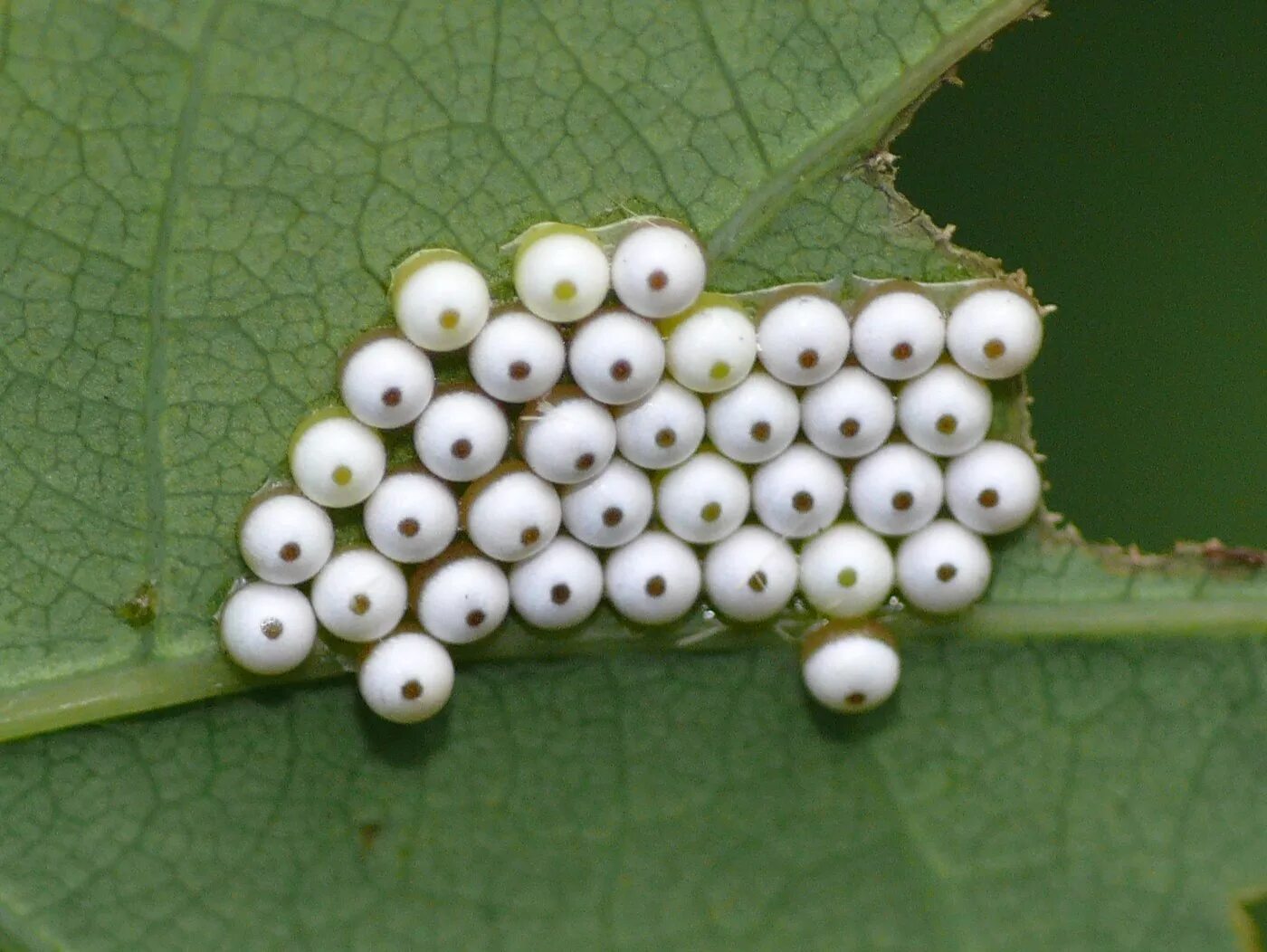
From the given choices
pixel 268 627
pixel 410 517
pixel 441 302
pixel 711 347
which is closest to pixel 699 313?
pixel 711 347

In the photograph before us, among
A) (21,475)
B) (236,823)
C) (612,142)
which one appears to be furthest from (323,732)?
(612,142)

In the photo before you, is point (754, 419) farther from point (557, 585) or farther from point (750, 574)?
point (557, 585)

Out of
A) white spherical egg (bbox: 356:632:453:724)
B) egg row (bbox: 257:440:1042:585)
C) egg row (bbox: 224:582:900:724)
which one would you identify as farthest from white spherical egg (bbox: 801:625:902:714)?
white spherical egg (bbox: 356:632:453:724)

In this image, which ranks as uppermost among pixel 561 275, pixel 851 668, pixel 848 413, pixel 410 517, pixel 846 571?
pixel 561 275

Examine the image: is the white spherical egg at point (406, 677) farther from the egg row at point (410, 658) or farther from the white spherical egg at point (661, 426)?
the white spherical egg at point (661, 426)

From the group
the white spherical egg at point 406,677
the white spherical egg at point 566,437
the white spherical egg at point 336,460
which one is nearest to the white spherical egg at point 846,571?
the white spherical egg at point 566,437

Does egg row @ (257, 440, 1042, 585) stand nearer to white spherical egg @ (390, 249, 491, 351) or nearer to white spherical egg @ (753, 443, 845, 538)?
white spherical egg @ (753, 443, 845, 538)
